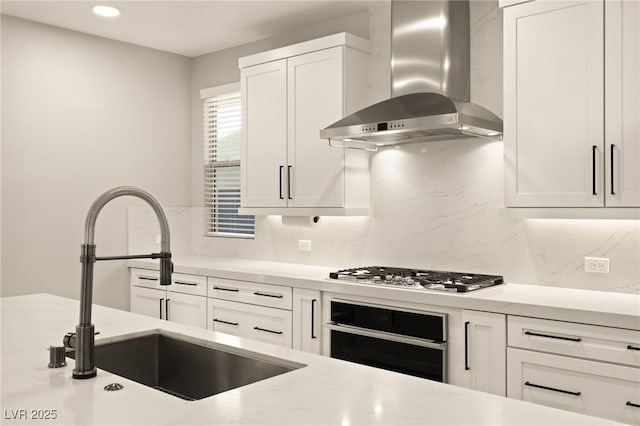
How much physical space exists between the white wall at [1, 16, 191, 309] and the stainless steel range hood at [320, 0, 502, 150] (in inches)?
85.2

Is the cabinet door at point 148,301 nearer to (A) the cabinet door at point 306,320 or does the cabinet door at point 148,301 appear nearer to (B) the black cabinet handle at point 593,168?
(A) the cabinet door at point 306,320

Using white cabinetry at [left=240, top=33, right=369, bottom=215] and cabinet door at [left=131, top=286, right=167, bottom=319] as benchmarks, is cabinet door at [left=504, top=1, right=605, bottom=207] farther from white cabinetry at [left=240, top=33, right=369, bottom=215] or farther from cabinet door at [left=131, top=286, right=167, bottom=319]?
cabinet door at [left=131, top=286, right=167, bottom=319]

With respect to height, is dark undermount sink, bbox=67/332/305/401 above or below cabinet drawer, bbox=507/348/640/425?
above

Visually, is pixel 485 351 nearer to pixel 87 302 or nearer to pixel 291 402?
pixel 291 402

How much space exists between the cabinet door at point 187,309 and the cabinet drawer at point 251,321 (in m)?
0.08

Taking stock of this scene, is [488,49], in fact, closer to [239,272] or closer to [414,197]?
[414,197]

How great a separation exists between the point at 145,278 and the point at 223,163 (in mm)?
1208

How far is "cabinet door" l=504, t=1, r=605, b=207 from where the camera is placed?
8.87ft

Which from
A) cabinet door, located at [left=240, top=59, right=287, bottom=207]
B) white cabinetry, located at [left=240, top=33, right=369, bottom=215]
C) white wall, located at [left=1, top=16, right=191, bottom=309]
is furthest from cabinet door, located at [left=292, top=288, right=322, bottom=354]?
white wall, located at [left=1, top=16, right=191, bottom=309]

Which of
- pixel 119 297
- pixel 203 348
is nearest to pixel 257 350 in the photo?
pixel 203 348

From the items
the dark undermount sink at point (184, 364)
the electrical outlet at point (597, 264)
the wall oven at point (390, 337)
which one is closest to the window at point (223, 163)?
the wall oven at point (390, 337)

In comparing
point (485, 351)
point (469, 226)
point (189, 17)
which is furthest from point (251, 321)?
point (189, 17)

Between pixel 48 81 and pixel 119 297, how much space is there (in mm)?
1795

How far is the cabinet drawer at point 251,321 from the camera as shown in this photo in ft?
12.0
